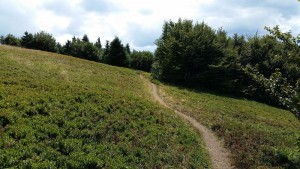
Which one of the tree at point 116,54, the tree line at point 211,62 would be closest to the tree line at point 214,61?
the tree line at point 211,62

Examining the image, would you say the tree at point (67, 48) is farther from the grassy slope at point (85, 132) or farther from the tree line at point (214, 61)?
the grassy slope at point (85, 132)

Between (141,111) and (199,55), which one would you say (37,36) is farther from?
(141,111)

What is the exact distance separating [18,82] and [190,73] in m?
34.0

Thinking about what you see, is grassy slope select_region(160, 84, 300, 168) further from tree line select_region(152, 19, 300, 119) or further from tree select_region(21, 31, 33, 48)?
tree select_region(21, 31, 33, 48)

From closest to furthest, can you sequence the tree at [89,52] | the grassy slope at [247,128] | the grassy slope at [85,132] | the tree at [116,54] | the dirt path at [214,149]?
the grassy slope at [85,132], the dirt path at [214,149], the grassy slope at [247,128], the tree at [116,54], the tree at [89,52]

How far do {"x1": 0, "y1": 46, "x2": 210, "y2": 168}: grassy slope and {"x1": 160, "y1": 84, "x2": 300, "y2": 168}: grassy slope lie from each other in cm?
290

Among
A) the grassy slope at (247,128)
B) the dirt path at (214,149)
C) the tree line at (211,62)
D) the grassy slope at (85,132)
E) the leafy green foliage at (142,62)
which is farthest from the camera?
the leafy green foliage at (142,62)

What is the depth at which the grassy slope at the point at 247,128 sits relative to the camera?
63.5 feet

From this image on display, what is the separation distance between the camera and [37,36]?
9731 cm

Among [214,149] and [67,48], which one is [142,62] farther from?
[214,149]

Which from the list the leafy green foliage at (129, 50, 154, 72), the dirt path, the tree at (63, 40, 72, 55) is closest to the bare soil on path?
the dirt path

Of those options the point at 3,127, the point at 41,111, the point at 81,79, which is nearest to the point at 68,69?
the point at 81,79

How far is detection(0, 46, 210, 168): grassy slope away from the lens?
13.2 m

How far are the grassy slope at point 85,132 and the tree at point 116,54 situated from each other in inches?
2106
